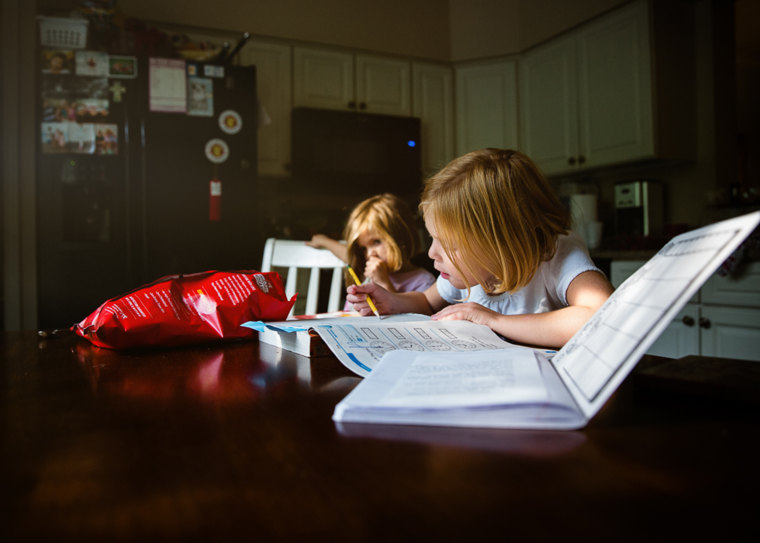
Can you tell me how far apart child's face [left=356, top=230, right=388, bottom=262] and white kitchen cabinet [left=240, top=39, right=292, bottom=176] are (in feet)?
5.27

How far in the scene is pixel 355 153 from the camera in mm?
3139

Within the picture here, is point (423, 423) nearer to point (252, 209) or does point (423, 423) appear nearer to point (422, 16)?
point (252, 209)

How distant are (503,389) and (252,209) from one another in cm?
239

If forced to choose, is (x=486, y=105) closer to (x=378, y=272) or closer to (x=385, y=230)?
(x=385, y=230)

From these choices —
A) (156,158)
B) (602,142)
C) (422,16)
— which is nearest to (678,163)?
(602,142)

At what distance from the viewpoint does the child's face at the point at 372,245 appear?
1.59m

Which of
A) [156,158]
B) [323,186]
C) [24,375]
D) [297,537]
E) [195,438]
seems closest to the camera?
[297,537]

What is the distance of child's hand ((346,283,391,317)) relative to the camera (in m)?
0.94

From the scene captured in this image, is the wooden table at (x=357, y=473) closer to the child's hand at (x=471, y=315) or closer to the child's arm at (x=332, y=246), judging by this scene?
the child's hand at (x=471, y=315)

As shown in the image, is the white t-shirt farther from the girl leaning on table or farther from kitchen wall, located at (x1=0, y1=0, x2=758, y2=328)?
kitchen wall, located at (x1=0, y1=0, x2=758, y2=328)

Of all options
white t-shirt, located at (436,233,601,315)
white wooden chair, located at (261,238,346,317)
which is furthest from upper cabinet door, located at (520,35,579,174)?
white t-shirt, located at (436,233,601,315)

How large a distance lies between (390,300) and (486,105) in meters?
2.70

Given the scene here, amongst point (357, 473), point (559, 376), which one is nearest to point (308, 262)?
point (559, 376)

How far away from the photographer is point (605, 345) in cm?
39
